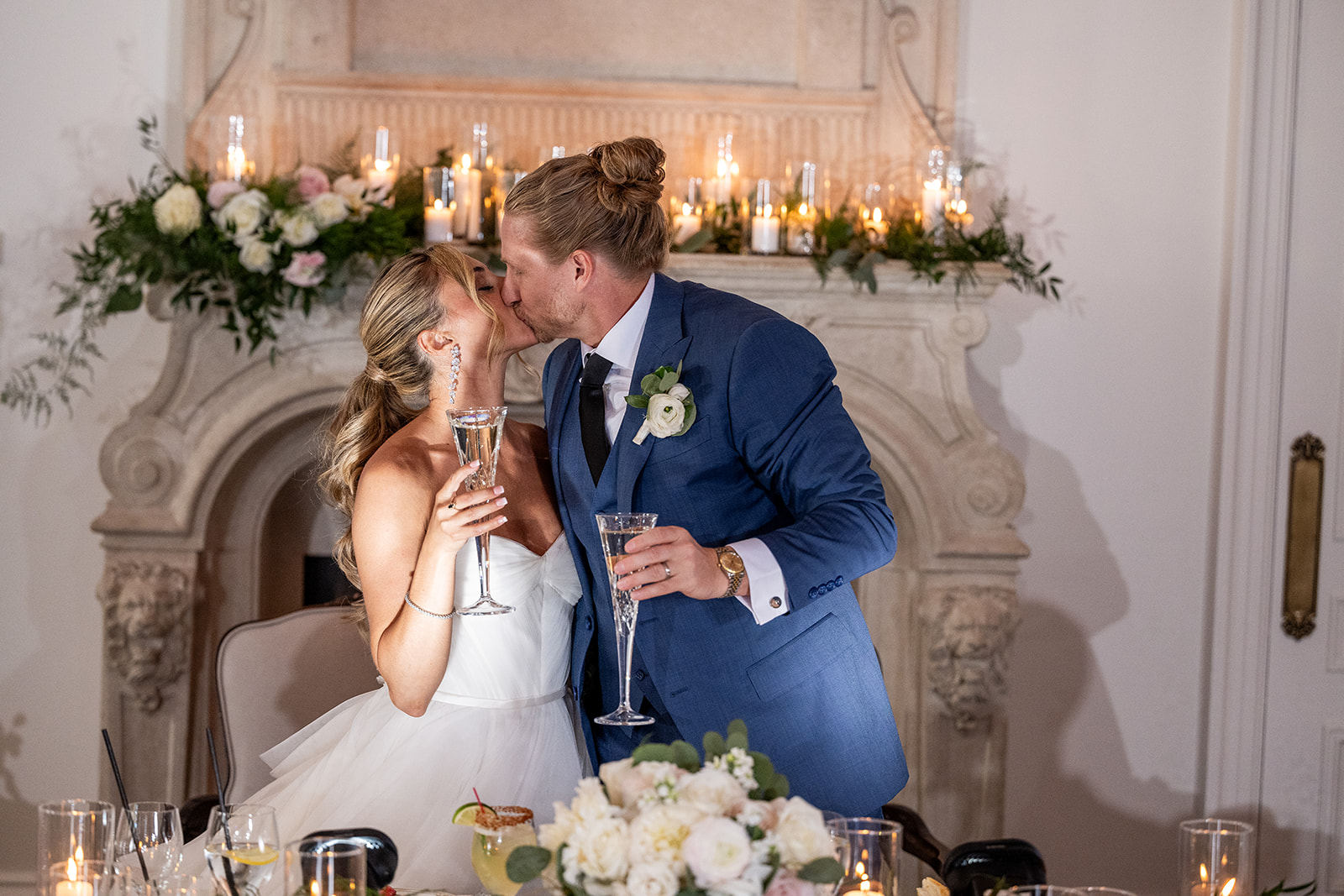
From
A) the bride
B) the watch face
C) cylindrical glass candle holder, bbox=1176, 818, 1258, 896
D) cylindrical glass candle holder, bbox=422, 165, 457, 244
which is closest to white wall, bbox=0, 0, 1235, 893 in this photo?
cylindrical glass candle holder, bbox=422, 165, 457, 244

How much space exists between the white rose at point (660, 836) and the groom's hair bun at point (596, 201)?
1381 mm

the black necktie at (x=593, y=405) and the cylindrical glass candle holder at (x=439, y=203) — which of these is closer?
the black necktie at (x=593, y=405)

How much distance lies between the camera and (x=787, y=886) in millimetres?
1088

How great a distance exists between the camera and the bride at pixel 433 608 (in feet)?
7.33

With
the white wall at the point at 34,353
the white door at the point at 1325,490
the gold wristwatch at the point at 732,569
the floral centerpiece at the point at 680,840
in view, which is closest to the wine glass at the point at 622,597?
the gold wristwatch at the point at 732,569

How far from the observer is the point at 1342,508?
13.1 feet

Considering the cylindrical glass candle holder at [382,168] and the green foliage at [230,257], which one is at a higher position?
the cylindrical glass candle holder at [382,168]

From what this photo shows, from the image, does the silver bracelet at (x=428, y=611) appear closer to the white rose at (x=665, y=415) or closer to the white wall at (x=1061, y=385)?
the white rose at (x=665, y=415)

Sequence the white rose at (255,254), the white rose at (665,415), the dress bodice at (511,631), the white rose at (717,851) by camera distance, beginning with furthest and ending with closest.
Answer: the white rose at (255,254) < the dress bodice at (511,631) < the white rose at (665,415) < the white rose at (717,851)

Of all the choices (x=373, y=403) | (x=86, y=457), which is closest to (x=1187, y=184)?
(x=373, y=403)

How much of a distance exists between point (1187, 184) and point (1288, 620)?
152 cm

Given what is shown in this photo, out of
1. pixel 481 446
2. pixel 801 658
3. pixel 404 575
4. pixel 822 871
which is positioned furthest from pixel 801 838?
pixel 404 575

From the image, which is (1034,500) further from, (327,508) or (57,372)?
(57,372)

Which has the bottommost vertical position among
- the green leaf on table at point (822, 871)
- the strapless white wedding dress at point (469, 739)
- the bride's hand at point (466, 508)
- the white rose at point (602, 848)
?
the strapless white wedding dress at point (469, 739)
